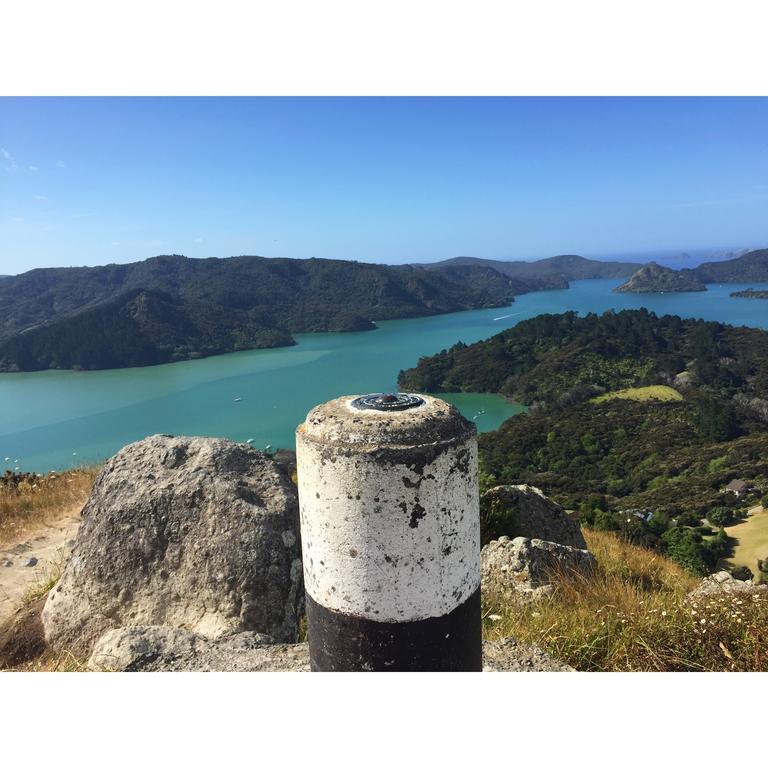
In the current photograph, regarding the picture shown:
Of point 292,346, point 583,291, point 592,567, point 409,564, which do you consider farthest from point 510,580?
point 583,291

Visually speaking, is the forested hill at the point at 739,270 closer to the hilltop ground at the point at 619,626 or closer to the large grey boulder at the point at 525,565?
the large grey boulder at the point at 525,565

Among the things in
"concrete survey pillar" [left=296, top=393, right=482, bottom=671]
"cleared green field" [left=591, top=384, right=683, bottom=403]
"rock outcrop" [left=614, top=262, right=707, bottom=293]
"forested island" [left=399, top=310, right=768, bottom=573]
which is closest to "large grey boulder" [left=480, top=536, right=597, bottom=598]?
"forested island" [left=399, top=310, right=768, bottom=573]

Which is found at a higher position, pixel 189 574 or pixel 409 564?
pixel 409 564

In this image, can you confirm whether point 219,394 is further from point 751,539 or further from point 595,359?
point 751,539

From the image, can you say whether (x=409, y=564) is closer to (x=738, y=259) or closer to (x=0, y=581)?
(x=0, y=581)

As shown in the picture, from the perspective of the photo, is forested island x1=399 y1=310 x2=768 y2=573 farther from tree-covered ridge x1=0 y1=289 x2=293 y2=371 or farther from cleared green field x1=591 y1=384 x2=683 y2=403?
tree-covered ridge x1=0 y1=289 x2=293 y2=371

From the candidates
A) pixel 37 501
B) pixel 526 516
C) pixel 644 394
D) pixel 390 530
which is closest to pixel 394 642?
pixel 390 530
